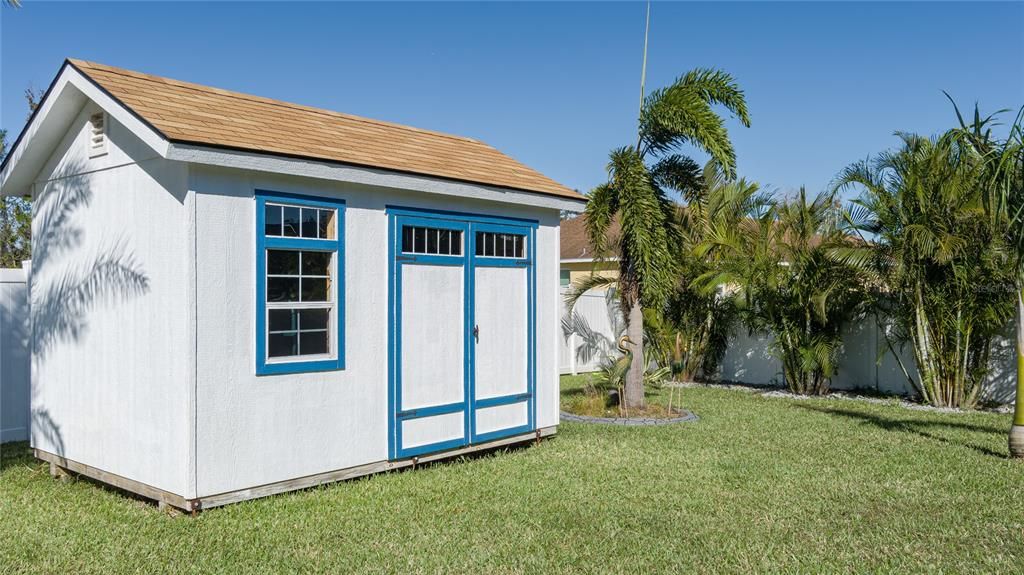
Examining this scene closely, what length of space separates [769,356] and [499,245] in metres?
8.55

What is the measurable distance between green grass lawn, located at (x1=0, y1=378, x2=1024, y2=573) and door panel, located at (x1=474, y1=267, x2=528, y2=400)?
78cm

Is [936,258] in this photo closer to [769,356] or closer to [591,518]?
[769,356]

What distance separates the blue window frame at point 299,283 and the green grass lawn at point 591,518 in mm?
1176

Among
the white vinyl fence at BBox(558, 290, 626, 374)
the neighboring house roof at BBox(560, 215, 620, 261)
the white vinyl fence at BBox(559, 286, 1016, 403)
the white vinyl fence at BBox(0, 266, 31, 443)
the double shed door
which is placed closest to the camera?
the double shed door

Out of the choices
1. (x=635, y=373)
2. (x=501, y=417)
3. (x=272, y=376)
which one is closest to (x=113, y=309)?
(x=272, y=376)

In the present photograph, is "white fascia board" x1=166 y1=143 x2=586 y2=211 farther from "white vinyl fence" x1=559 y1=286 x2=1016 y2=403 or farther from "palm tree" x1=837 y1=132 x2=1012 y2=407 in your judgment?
"white vinyl fence" x1=559 y1=286 x2=1016 y2=403

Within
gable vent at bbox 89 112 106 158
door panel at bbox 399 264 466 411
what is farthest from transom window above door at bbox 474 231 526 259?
gable vent at bbox 89 112 106 158

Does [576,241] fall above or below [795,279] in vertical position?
above

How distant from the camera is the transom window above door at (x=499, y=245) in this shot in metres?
8.73

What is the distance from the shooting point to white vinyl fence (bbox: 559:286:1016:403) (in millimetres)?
12805

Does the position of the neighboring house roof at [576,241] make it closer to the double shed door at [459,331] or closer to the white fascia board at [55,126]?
the double shed door at [459,331]

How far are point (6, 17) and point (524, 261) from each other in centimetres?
997

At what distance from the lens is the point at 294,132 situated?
762 centimetres

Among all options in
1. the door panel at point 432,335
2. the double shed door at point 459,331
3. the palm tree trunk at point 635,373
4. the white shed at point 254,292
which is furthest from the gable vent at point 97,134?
the palm tree trunk at point 635,373
